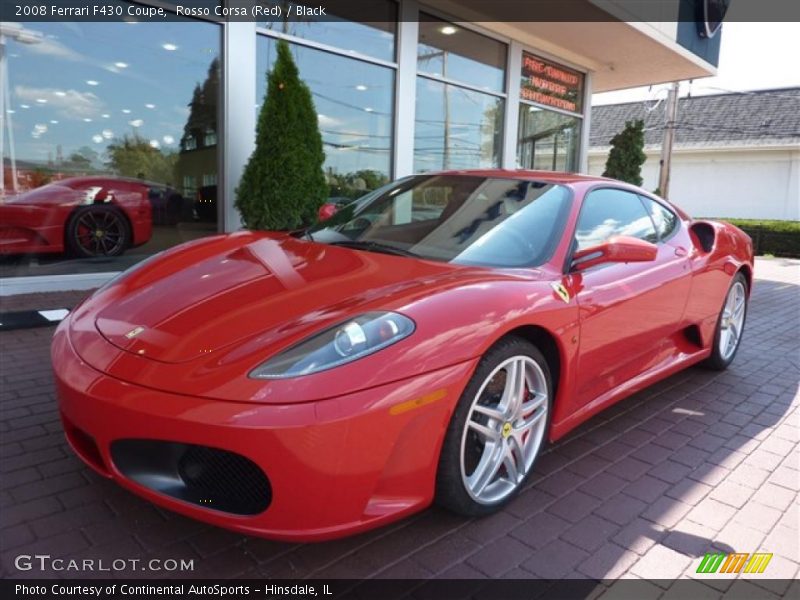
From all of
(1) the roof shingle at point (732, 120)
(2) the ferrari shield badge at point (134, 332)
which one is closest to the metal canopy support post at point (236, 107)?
(2) the ferrari shield badge at point (134, 332)

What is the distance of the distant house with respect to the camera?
2311 cm

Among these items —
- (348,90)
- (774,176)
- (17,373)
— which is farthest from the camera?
(774,176)

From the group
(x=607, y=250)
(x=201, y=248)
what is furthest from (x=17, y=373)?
(x=607, y=250)

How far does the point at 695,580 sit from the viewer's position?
205 centimetres

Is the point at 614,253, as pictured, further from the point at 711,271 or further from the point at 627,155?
the point at 627,155

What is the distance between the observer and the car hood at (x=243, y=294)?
2.05m

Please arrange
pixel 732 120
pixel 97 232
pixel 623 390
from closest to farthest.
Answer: pixel 623 390 → pixel 97 232 → pixel 732 120

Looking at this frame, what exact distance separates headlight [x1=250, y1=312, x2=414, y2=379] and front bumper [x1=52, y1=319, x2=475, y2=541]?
5.0 inches

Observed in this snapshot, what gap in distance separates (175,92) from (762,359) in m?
6.44

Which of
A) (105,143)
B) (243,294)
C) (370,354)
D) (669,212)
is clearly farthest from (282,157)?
(370,354)

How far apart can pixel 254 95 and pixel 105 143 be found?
170cm

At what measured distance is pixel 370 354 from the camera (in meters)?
1.90

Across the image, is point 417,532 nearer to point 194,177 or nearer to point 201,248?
point 201,248

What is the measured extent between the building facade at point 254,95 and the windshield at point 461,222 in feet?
13.4
